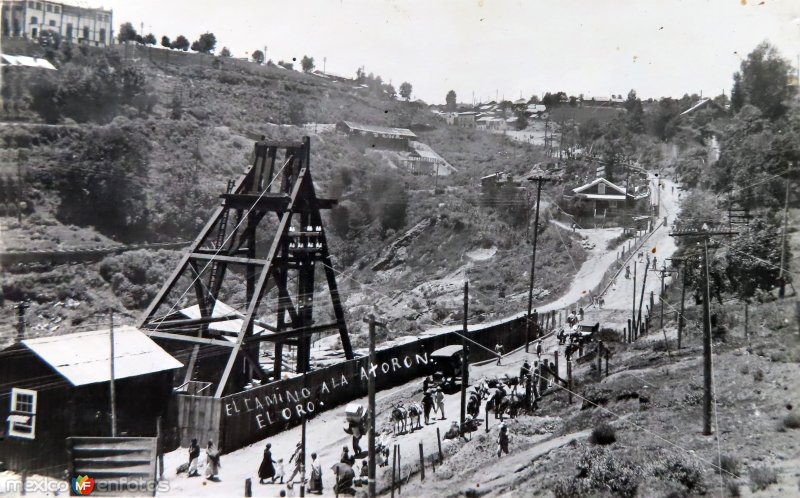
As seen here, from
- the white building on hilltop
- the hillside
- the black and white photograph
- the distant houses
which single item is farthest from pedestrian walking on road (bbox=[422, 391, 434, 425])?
the distant houses

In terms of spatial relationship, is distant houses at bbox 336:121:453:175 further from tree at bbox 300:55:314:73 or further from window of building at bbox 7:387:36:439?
window of building at bbox 7:387:36:439

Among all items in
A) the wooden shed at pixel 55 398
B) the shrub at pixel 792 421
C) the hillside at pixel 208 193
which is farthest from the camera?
the hillside at pixel 208 193

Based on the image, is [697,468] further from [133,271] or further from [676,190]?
[133,271]

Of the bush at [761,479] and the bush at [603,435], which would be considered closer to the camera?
the bush at [761,479]

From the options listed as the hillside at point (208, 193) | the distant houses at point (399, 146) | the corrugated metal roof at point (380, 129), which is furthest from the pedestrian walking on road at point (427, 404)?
the corrugated metal roof at point (380, 129)

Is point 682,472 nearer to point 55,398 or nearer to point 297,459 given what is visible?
point 297,459

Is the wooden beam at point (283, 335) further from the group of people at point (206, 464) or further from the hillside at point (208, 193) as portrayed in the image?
the hillside at point (208, 193)

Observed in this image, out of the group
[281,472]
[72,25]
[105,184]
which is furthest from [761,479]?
[72,25]
